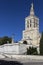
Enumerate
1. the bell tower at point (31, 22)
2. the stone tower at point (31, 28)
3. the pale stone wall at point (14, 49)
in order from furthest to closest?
the bell tower at point (31, 22) → the stone tower at point (31, 28) → the pale stone wall at point (14, 49)

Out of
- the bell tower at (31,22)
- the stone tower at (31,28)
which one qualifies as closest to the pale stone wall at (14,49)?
the stone tower at (31,28)

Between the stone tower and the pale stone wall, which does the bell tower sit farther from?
the pale stone wall

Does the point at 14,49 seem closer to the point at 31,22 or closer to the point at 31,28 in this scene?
the point at 31,28

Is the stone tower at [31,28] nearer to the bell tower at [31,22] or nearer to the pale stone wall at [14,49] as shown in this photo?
the bell tower at [31,22]

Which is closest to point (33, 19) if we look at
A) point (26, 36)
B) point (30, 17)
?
point (30, 17)

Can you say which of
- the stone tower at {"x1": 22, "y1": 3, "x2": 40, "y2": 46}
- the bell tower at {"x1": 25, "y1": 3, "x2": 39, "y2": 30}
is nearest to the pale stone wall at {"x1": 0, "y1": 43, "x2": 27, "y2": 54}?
the stone tower at {"x1": 22, "y1": 3, "x2": 40, "y2": 46}

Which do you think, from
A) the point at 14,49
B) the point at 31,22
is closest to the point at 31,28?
the point at 31,22

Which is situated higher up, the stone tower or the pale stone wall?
the stone tower

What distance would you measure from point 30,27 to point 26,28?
2293 mm

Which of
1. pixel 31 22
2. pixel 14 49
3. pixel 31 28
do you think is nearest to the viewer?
pixel 14 49

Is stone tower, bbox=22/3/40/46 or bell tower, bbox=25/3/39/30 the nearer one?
stone tower, bbox=22/3/40/46

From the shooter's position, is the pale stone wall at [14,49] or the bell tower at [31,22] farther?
the bell tower at [31,22]

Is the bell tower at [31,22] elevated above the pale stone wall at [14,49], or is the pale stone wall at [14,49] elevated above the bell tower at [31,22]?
the bell tower at [31,22]

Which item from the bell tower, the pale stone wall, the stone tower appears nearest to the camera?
the pale stone wall
